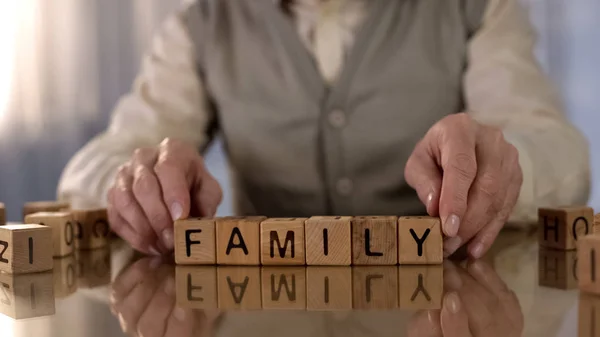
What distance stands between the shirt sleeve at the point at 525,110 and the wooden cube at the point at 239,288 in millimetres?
522

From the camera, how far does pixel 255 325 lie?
507 millimetres

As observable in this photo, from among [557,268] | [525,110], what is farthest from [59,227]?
[525,110]

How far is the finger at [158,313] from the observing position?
1.65ft

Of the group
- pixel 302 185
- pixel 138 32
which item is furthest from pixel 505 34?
pixel 138 32

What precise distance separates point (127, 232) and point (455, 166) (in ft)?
1.43

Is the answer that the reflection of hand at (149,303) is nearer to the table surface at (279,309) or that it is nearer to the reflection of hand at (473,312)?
the table surface at (279,309)

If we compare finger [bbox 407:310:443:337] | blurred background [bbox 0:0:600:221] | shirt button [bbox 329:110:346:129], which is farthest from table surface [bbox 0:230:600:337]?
blurred background [bbox 0:0:600:221]

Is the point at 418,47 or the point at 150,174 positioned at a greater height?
the point at 418,47

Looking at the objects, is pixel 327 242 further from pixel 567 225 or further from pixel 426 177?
pixel 567 225

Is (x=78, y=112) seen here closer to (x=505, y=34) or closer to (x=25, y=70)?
(x=25, y=70)

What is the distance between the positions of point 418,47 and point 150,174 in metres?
0.69

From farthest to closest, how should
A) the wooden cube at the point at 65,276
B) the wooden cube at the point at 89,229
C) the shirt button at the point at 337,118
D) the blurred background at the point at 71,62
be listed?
the blurred background at the point at 71,62 < the shirt button at the point at 337,118 < the wooden cube at the point at 89,229 < the wooden cube at the point at 65,276

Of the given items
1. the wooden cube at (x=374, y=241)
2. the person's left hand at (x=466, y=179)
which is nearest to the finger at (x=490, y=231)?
the person's left hand at (x=466, y=179)

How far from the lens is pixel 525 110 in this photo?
1184mm
